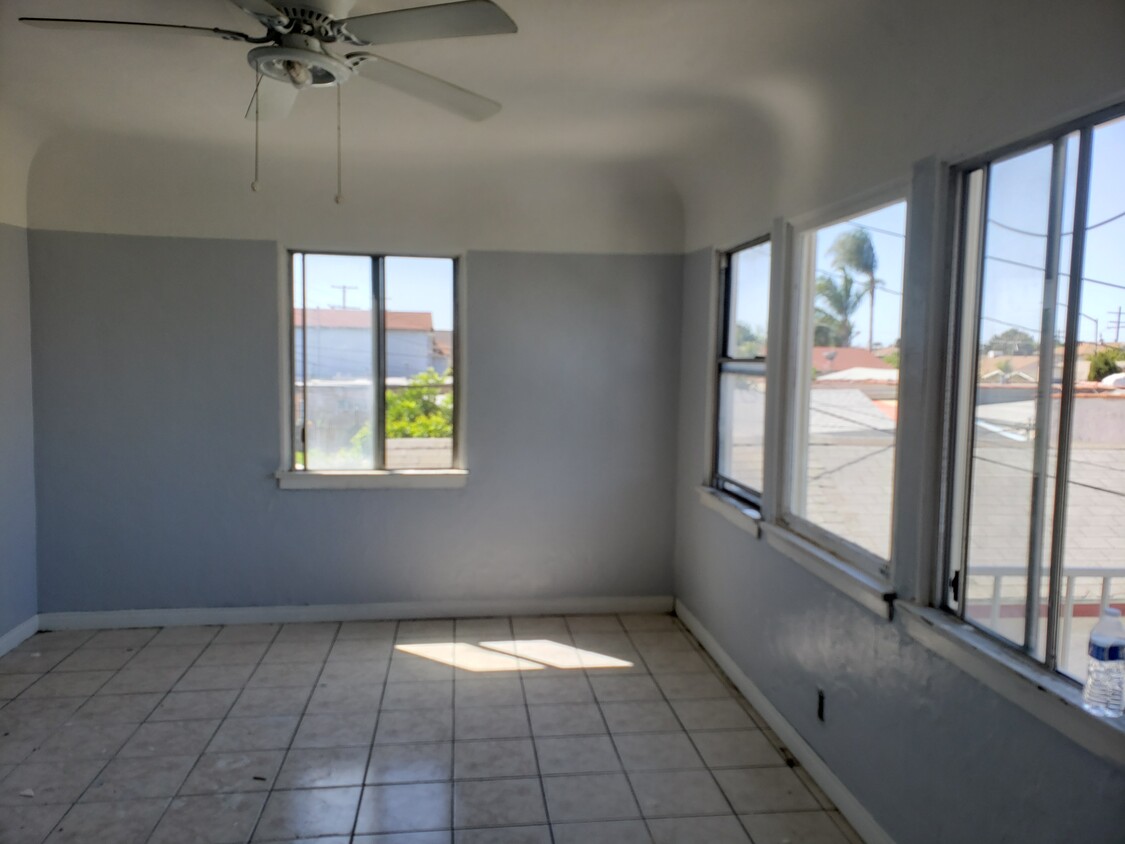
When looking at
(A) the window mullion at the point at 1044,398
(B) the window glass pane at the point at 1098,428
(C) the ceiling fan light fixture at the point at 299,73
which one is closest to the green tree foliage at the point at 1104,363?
(B) the window glass pane at the point at 1098,428

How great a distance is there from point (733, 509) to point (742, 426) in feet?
1.31

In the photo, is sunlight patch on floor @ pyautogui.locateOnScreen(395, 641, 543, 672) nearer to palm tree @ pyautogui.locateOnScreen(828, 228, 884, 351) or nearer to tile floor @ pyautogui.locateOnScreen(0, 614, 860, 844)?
tile floor @ pyautogui.locateOnScreen(0, 614, 860, 844)

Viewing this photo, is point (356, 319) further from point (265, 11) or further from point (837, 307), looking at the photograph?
point (837, 307)

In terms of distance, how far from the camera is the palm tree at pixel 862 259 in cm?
254

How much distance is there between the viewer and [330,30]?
80.4 inches

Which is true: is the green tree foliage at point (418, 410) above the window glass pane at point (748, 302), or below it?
below

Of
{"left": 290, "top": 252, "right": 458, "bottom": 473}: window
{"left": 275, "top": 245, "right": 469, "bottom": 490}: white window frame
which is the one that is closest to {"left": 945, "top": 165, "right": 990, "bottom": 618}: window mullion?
{"left": 275, "top": 245, "right": 469, "bottom": 490}: white window frame

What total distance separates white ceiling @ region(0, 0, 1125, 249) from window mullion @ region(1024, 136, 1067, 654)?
0.51 ft

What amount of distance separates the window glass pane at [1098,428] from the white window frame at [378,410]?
305 centimetres

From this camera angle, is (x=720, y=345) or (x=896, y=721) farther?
(x=720, y=345)

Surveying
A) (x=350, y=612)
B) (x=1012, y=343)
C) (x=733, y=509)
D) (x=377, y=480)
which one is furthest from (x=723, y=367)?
(x=350, y=612)

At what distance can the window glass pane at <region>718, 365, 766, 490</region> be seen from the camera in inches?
135

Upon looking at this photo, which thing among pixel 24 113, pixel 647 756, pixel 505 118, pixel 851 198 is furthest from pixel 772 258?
pixel 24 113

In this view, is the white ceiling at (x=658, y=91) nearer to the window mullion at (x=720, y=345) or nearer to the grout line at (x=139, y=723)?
the window mullion at (x=720, y=345)
